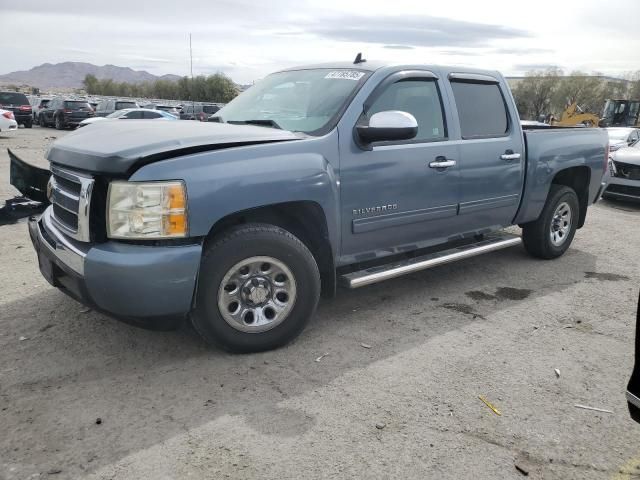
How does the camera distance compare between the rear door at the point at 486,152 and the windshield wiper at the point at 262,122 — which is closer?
the windshield wiper at the point at 262,122

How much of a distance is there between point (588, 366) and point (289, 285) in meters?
2.04

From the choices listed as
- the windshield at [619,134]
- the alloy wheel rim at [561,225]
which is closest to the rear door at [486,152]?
the alloy wheel rim at [561,225]

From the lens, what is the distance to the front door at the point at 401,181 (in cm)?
384

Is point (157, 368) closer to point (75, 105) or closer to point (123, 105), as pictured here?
point (123, 105)

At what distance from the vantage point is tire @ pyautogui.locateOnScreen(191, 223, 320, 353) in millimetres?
3256

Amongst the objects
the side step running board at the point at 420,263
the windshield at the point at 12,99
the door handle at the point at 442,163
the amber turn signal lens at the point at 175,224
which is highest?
the windshield at the point at 12,99

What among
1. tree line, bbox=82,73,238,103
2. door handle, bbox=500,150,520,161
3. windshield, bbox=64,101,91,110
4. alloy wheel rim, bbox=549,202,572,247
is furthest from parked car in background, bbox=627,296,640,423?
tree line, bbox=82,73,238,103

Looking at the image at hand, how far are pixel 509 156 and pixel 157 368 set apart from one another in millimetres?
3559

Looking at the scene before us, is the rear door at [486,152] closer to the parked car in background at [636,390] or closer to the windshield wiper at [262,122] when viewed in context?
the windshield wiper at [262,122]

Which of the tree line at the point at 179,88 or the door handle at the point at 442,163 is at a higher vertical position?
the tree line at the point at 179,88

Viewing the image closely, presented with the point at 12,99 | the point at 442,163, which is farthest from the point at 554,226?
the point at 12,99

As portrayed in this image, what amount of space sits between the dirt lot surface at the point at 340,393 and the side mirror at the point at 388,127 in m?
1.41

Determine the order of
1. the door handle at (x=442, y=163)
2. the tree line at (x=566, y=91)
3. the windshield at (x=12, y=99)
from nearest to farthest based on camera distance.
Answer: the door handle at (x=442, y=163)
the windshield at (x=12, y=99)
the tree line at (x=566, y=91)

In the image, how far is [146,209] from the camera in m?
2.99
